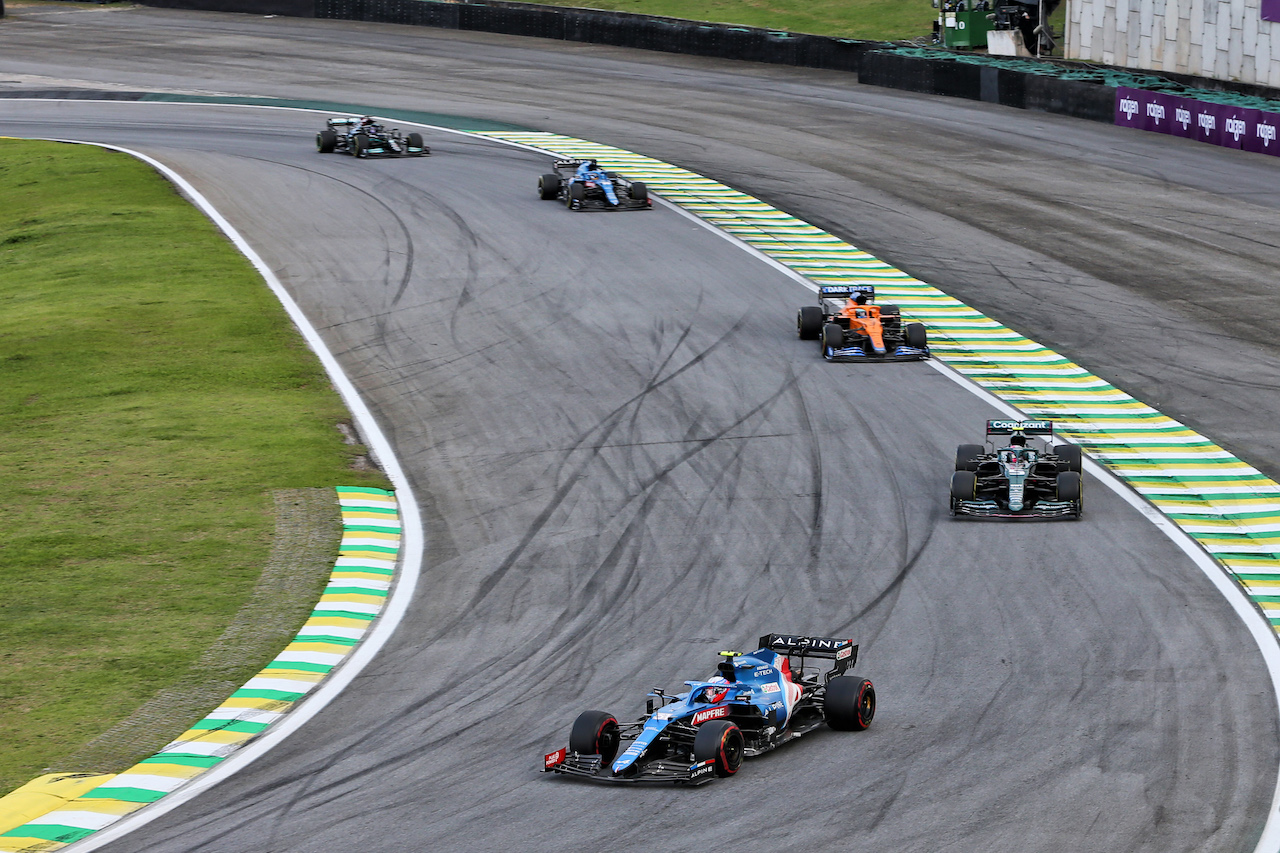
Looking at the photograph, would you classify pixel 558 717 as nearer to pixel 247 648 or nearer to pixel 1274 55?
pixel 247 648

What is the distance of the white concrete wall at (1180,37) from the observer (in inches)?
1934

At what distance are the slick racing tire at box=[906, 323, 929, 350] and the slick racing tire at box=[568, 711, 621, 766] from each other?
16415 mm

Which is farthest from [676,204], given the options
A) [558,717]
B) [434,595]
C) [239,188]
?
[558,717]

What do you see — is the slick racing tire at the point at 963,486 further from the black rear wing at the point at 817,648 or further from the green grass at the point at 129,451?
the green grass at the point at 129,451

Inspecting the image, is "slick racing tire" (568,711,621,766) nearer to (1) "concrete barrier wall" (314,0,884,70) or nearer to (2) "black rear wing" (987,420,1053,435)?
(2) "black rear wing" (987,420,1053,435)

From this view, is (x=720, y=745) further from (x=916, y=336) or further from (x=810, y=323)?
(x=810, y=323)

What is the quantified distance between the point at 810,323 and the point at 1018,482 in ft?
30.5

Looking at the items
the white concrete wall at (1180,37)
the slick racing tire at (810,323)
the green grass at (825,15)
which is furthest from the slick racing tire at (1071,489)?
the green grass at (825,15)

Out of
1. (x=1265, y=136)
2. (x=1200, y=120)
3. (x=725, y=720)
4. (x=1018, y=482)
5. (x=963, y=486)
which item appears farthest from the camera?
(x=1200, y=120)

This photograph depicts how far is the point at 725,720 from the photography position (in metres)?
13.8

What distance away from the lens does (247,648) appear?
17078mm

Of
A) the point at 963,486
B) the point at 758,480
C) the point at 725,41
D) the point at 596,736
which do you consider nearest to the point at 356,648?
the point at 596,736

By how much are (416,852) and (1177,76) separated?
153 feet

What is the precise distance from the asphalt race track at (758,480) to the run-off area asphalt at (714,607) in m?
0.06
